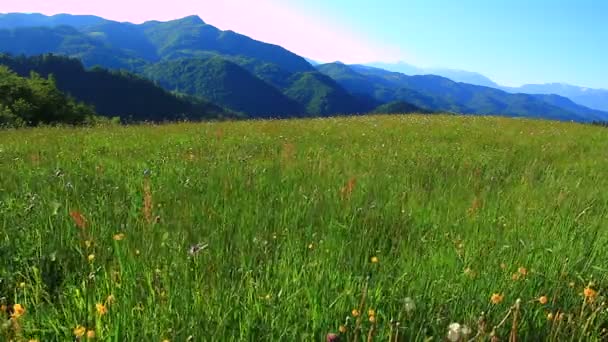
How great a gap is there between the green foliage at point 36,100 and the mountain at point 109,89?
119847 millimetres

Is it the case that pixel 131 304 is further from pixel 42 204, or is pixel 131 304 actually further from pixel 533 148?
pixel 533 148

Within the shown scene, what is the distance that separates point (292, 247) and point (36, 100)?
48995 millimetres

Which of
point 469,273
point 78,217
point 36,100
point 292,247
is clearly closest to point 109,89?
point 36,100

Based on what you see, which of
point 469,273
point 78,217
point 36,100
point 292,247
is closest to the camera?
point 469,273

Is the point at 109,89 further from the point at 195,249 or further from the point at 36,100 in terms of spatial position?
the point at 195,249

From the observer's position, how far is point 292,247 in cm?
294

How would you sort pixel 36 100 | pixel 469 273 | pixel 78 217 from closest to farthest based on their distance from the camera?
pixel 469 273, pixel 78 217, pixel 36 100

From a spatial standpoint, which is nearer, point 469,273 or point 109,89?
point 469,273

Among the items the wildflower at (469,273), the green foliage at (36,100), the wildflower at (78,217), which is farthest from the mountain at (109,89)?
the wildflower at (469,273)

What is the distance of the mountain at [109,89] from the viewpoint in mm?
167875

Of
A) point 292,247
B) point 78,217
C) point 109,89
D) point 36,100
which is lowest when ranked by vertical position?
point 36,100

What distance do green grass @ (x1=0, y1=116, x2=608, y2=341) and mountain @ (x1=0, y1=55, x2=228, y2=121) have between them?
541 ft

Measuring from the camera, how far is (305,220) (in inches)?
149

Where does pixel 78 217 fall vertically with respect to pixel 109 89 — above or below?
below
